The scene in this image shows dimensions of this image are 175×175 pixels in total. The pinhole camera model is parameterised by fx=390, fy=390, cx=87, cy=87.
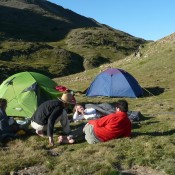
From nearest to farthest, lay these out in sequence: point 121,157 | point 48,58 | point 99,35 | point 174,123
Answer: point 121,157
point 174,123
point 48,58
point 99,35

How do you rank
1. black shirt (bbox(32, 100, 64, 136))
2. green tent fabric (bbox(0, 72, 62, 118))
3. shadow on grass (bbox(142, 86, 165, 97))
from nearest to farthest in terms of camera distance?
black shirt (bbox(32, 100, 64, 136)) < green tent fabric (bbox(0, 72, 62, 118)) < shadow on grass (bbox(142, 86, 165, 97))

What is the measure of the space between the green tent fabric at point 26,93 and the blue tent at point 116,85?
6932 millimetres

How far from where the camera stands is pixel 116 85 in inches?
1146

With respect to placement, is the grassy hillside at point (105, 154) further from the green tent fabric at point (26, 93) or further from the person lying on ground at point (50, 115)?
the green tent fabric at point (26, 93)

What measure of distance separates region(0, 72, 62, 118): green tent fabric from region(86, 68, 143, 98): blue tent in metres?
6.93

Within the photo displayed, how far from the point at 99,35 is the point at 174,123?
173 m

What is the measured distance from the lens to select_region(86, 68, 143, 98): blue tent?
94.4 feet

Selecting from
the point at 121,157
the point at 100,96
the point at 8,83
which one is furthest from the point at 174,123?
the point at 100,96

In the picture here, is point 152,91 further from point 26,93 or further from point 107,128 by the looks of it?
point 107,128

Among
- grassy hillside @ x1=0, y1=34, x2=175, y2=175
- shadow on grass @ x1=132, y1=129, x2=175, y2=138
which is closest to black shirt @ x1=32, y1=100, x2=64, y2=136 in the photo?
grassy hillside @ x1=0, y1=34, x2=175, y2=175

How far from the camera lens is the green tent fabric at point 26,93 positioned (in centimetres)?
2047

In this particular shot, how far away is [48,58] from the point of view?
136 metres

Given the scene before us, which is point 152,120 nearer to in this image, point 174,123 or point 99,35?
point 174,123

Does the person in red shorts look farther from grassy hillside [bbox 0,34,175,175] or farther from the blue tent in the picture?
the blue tent
